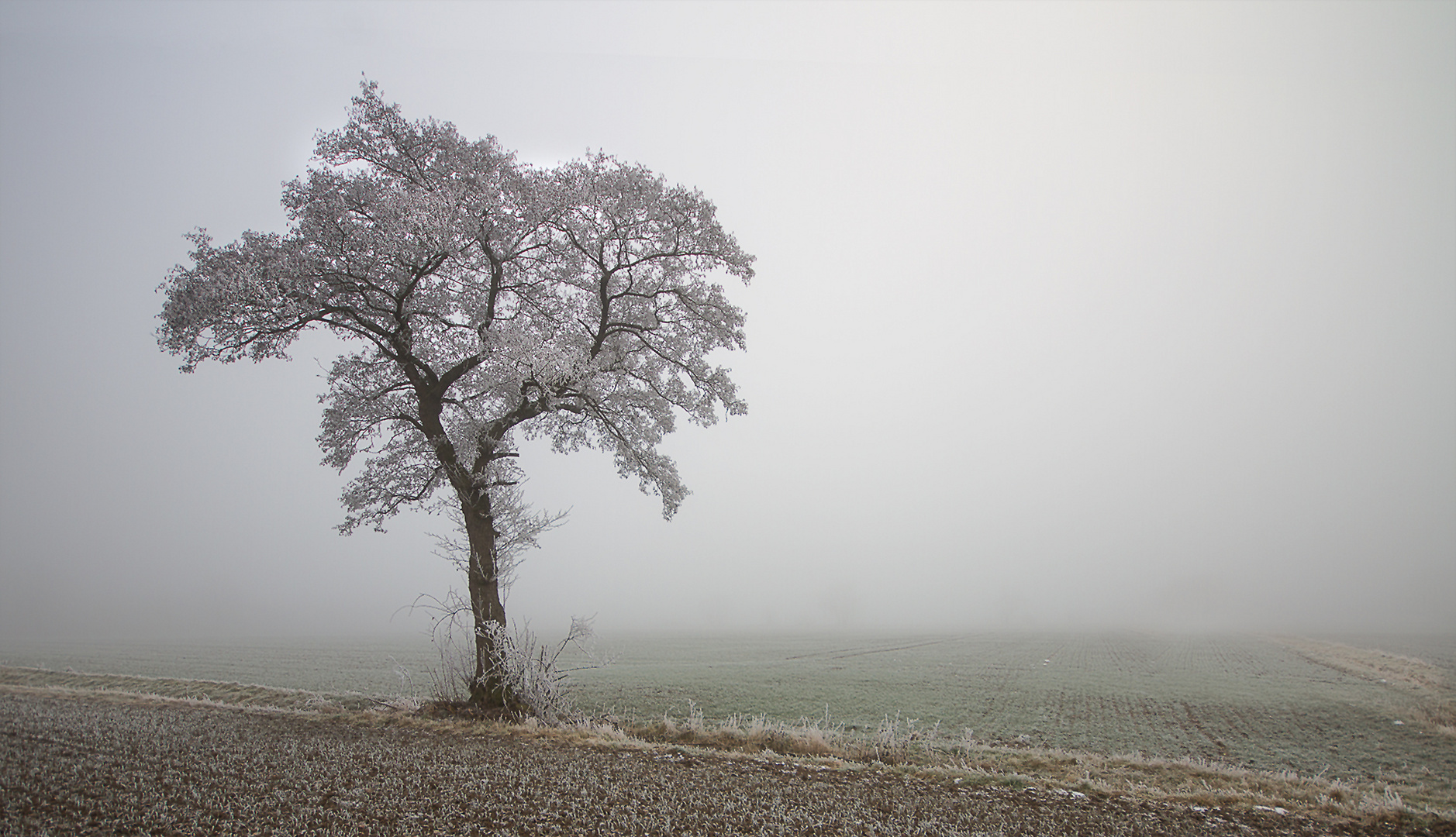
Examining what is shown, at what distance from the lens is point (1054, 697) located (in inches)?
792

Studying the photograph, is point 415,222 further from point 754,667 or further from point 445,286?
point 754,667

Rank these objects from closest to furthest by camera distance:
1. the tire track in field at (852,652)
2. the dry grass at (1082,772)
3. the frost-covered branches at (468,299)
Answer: the dry grass at (1082,772), the frost-covered branches at (468,299), the tire track in field at (852,652)

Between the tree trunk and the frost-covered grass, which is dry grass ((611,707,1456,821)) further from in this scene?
the tree trunk

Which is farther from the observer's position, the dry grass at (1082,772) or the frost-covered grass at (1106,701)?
the frost-covered grass at (1106,701)

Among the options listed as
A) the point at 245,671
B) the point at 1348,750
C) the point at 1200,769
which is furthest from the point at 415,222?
the point at 245,671

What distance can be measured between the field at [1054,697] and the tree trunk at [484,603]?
6.82 feet

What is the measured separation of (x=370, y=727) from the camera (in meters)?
10.0

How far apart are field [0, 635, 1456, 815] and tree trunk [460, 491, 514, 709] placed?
2077 millimetres

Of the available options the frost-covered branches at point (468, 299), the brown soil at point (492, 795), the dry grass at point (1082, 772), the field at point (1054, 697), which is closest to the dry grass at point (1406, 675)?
the field at point (1054, 697)

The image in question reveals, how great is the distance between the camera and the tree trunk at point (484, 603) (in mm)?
11383

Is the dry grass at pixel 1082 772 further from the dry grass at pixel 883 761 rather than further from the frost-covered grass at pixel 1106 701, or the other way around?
the frost-covered grass at pixel 1106 701

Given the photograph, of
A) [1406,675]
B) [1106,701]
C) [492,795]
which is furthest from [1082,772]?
[1406,675]

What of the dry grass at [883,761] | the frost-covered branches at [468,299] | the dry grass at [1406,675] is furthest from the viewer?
the dry grass at [1406,675]

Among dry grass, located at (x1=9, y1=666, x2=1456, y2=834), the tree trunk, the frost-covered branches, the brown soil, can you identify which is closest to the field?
dry grass, located at (x1=9, y1=666, x2=1456, y2=834)
